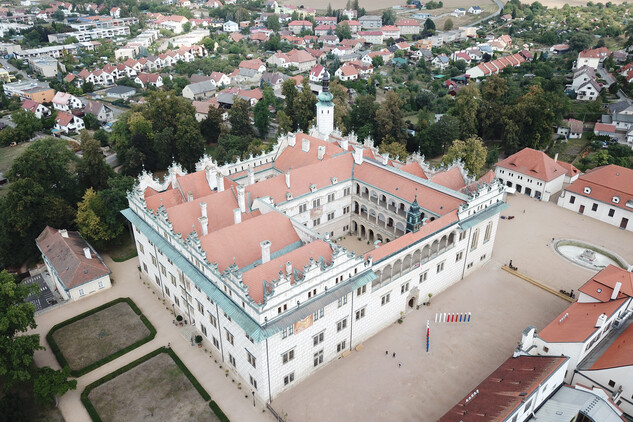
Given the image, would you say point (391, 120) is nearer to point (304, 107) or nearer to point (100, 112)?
point (304, 107)

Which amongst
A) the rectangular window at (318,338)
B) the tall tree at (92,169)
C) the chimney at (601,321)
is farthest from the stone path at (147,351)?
the chimney at (601,321)

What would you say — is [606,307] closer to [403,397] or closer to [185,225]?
[403,397]

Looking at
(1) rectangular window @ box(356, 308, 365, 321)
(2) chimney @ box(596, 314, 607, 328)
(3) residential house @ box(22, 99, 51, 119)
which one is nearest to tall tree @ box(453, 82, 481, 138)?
(2) chimney @ box(596, 314, 607, 328)

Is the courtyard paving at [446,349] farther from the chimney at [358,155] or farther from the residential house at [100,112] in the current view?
the residential house at [100,112]

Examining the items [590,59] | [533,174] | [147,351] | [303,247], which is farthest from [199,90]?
[590,59]

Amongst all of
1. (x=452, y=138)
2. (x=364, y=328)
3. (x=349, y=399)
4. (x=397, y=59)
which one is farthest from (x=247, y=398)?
(x=397, y=59)

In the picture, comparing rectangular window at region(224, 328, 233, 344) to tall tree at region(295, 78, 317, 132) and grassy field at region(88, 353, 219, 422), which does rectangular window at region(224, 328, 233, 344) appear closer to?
grassy field at region(88, 353, 219, 422)
